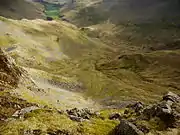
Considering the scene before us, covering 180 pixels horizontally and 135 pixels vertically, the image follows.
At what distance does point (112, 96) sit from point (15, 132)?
108 meters

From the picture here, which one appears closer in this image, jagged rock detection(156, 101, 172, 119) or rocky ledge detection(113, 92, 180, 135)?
rocky ledge detection(113, 92, 180, 135)

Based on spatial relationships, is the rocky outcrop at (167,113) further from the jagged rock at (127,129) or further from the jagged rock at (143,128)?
the jagged rock at (127,129)

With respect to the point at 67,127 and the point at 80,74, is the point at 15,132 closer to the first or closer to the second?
the point at 67,127

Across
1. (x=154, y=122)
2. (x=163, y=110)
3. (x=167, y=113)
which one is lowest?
(x=154, y=122)

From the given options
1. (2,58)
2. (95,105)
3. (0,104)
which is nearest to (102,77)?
(95,105)

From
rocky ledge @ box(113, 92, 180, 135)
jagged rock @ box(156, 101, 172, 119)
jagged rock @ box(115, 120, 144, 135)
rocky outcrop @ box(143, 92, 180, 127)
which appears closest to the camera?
jagged rock @ box(115, 120, 144, 135)

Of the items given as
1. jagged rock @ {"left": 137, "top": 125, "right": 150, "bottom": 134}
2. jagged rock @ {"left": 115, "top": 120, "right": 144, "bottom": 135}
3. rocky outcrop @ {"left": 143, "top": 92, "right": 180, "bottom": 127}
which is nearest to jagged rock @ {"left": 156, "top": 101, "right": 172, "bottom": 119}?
rocky outcrop @ {"left": 143, "top": 92, "right": 180, "bottom": 127}

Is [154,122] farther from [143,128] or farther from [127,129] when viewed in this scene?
[127,129]

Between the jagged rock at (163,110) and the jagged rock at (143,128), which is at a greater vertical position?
the jagged rock at (163,110)

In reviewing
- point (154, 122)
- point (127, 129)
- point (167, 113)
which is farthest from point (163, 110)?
point (127, 129)

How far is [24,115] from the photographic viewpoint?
149 feet

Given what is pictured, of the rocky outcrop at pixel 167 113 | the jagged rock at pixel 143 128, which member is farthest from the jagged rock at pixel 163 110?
the jagged rock at pixel 143 128

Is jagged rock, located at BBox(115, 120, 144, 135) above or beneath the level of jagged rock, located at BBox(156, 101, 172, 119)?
beneath

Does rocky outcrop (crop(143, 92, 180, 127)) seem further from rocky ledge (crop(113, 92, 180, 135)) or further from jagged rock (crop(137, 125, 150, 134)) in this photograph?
jagged rock (crop(137, 125, 150, 134))
